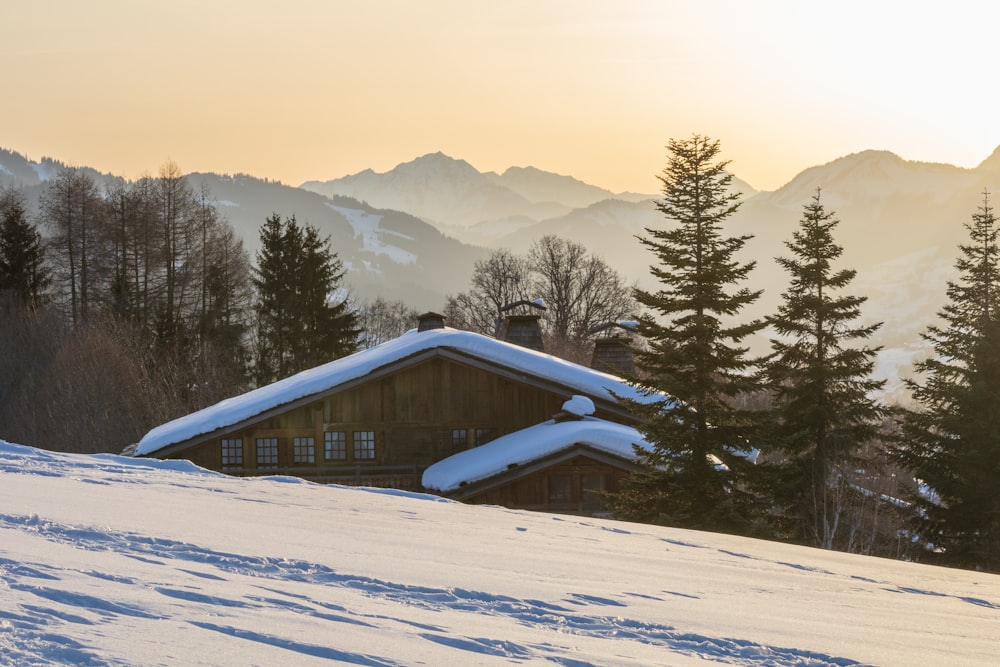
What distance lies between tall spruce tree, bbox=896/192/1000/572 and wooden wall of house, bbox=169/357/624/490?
1060cm

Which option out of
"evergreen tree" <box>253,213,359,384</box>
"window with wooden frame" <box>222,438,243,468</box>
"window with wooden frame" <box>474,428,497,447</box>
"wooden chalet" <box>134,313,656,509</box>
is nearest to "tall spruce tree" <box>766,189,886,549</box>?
"wooden chalet" <box>134,313,656,509</box>

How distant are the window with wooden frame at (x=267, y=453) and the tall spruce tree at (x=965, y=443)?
59.8 feet

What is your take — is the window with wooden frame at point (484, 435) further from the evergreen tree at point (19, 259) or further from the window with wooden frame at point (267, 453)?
the evergreen tree at point (19, 259)

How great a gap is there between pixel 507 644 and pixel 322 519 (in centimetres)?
369

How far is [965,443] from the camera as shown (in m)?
26.6

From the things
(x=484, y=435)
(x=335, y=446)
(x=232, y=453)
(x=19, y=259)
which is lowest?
(x=232, y=453)

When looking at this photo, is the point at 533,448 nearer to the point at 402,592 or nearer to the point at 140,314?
the point at 402,592

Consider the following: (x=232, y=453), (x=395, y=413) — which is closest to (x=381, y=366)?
(x=395, y=413)

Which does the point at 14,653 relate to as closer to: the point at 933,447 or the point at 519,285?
the point at 933,447

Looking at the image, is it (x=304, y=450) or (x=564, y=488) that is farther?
(x=304, y=450)

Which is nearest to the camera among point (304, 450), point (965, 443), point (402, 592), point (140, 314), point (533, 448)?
point (402, 592)

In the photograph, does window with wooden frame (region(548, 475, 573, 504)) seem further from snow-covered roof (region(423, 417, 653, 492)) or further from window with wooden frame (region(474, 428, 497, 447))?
window with wooden frame (region(474, 428, 497, 447))

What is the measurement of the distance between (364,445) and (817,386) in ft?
45.5

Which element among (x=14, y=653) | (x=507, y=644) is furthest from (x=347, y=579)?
(x=14, y=653)
